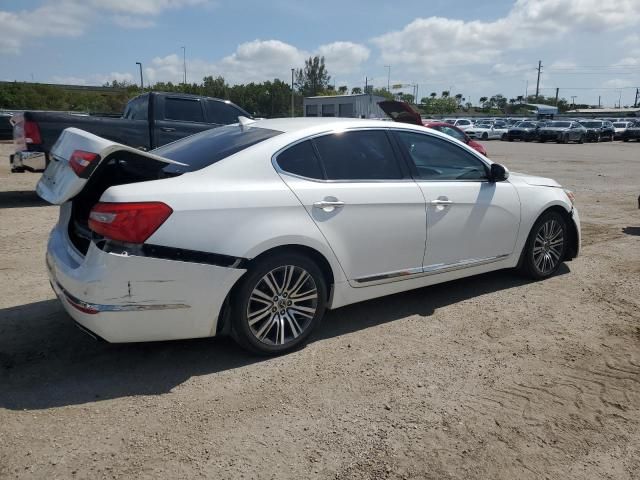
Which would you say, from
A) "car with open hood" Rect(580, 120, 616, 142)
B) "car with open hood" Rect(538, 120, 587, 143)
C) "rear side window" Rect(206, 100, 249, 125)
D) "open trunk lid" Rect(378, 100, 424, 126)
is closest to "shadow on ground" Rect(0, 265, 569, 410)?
"rear side window" Rect(206, 100, 249, 125)

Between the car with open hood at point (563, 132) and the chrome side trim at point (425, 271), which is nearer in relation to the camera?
the chrome side trim at point (425, 271)

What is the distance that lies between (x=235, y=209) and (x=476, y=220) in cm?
232

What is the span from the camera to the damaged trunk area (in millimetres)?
3549

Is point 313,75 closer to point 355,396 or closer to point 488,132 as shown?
point 488,132

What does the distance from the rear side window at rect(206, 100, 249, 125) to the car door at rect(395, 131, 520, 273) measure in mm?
6403

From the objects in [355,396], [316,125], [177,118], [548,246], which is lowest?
[355,396]

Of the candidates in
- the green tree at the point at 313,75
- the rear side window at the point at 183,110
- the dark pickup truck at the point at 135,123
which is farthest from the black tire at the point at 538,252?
the green tree at the point at 313,75

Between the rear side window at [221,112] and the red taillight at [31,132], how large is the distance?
118 inches

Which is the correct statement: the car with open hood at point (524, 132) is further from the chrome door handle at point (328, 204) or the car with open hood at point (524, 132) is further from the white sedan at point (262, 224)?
the chrome door handle at point (328, 204)

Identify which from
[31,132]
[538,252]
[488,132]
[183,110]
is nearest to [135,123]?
[183,110]

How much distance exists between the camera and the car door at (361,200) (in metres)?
3.88

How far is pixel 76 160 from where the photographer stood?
3451mm

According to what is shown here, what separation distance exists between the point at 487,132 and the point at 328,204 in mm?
41855

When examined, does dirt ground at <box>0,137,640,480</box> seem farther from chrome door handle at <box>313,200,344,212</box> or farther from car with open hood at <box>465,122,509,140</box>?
car with open hood at <box>465,122,509,140</box>
